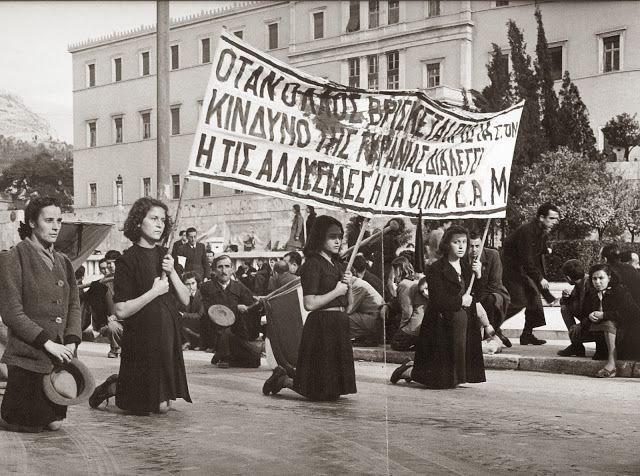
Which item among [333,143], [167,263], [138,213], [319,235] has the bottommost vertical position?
[167,263]

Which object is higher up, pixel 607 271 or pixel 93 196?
pixel 93 196

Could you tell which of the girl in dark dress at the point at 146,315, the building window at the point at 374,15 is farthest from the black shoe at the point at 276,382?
the building window at the point at 374,15

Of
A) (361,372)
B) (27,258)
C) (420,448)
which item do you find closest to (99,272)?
(361,372)

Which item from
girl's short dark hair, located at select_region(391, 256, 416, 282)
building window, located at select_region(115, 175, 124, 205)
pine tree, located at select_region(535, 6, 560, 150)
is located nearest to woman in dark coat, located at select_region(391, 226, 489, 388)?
pine tree, located at select_region(535, 6, 560, 150)

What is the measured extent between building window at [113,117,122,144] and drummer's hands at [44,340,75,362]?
237 cm

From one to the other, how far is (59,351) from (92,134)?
242cm

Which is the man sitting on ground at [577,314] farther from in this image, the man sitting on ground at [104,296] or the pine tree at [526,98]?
the man sitting on ground at [104,296]

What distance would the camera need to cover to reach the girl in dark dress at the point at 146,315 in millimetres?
6344

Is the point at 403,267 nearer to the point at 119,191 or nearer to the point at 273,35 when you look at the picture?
the point at 119,191

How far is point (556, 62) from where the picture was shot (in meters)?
8.56

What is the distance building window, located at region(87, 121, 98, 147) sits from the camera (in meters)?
7.37

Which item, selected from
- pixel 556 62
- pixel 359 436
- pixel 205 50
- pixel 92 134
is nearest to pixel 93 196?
pixel 92 134

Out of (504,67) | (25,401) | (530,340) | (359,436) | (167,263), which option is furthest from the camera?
(530,340)

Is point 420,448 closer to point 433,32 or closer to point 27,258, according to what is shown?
point 27,258
